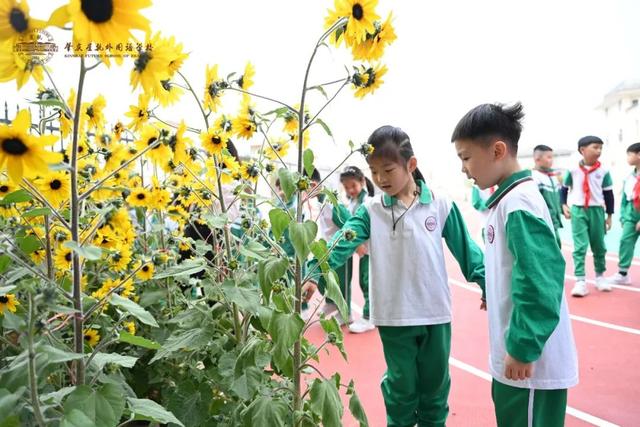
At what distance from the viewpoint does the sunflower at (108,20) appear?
593 millimetres

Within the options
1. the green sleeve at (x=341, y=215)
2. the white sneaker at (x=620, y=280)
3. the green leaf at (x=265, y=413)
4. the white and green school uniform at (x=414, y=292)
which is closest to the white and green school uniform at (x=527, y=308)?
the white and green school uniform at (x=414, y=292)

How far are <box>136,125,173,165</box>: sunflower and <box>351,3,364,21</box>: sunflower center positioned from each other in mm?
548

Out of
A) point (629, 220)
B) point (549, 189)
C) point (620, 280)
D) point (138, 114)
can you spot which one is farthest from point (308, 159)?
point (620, 280)

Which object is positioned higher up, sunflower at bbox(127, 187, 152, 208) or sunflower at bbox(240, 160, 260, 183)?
sunflower at bbox(240, 160, 260, 183)

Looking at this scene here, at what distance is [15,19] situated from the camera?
23.6 inches

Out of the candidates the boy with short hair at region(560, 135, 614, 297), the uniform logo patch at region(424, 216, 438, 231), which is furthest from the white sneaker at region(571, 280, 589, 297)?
the uniform logo patch at region(424, 216, 438, 231)

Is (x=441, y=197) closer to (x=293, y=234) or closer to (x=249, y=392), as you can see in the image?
(x=293, y=234)

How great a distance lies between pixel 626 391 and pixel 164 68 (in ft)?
8.77

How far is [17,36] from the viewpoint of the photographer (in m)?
0.62

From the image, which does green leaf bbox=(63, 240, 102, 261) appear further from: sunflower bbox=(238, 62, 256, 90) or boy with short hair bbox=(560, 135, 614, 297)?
boy with short hair bbox=(560, 135, 614, 297)

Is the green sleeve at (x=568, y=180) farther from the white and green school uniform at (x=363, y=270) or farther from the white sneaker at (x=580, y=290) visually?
the white and green school uniform at (x=363, y=270)

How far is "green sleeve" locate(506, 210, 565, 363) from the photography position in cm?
115

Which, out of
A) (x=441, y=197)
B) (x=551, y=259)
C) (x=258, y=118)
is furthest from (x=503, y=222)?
(x=258, y=118)

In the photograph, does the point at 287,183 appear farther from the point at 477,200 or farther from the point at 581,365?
the point at 477,200
